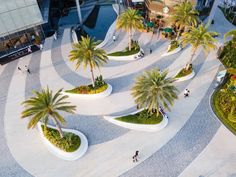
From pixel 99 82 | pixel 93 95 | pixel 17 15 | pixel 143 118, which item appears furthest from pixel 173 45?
pixel 17 15

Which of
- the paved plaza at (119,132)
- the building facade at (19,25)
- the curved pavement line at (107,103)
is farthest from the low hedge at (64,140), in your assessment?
the building facade at (19,25)

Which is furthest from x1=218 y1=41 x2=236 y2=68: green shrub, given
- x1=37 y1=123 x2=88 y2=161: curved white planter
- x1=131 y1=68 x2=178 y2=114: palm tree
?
x1=37 y1=123 x2=88 y2=161: curved white planter

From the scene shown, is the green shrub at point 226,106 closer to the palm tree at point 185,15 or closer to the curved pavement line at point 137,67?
the curved pavement line at point 137,67

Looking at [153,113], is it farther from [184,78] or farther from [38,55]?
[38,55]

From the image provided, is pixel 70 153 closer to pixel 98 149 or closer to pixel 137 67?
pixel 98 149

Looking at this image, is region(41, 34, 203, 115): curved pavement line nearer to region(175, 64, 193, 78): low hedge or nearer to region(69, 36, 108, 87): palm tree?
region(69, 36, 108, 87): palm tree

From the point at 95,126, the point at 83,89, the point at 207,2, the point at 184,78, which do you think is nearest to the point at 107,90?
the point at 83,89

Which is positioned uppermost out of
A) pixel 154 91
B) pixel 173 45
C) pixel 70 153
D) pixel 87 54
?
pixel 87 54
